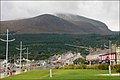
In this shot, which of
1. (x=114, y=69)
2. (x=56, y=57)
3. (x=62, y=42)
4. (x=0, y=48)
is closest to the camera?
(x=114, y=69)

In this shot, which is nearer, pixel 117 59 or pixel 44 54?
pixel 117 59

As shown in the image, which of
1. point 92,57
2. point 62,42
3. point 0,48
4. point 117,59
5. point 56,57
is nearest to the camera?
point 117,59

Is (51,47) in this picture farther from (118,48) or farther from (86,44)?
(118,48)

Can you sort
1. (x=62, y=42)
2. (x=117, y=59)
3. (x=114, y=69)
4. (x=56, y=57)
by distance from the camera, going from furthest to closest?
(x=62, y=42) < (x=56, y=57) < (x=117, y=59) < (x=114, y=69)

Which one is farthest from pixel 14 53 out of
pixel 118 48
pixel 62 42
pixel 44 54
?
pixel 118 48

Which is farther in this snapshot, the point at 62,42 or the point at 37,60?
the point at 62,42

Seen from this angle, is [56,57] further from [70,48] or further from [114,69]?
[114,69]

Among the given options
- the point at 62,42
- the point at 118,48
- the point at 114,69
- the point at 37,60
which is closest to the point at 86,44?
the point at 62,42

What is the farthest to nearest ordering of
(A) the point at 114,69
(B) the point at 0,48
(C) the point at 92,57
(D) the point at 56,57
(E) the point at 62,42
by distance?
(E) the point at 62,42, (D) the point at 56,57, (B) the point at 0,48, (C) the point at 92,57, (A) the point at 114,69

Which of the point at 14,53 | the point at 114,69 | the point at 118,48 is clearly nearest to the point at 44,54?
the point at 14,53
